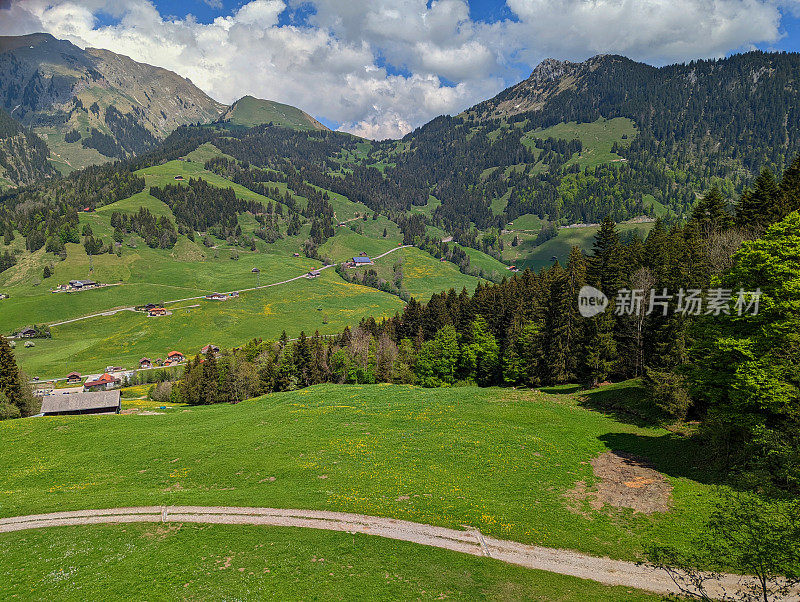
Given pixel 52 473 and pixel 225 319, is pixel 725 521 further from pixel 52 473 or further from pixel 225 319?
pixel 225 319

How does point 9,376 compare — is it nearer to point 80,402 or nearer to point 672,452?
point 80,402

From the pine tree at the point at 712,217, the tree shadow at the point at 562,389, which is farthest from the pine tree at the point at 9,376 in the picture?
the pine tree at the point at 712,217

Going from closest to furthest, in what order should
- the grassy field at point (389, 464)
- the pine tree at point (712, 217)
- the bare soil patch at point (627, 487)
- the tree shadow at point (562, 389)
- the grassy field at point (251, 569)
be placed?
the grassy field at point (251, 569) < the grassy field at point (389, 464) < the bare soil patch at point (627, 487) < the tree shadow at point (562, 389) < the pine tree at point (712, 217)

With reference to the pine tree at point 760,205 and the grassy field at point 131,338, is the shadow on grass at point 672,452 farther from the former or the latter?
the grassy field at point 131,338

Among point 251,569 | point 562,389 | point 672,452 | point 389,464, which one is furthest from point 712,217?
point 251,569

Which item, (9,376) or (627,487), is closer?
(627,487)
